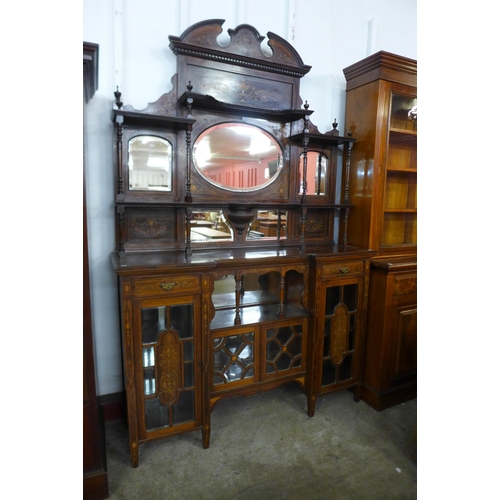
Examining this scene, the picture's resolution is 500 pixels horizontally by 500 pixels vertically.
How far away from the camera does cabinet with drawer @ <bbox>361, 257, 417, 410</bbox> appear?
241cm

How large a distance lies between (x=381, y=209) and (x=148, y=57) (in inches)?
74.6

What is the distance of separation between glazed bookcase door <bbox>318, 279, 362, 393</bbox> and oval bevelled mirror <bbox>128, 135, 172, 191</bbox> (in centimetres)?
132

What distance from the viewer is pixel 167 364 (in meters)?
1.92

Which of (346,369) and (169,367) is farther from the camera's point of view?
(346,369)

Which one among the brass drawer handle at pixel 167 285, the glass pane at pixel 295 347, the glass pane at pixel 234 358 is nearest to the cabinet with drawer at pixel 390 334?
the glass pane at pixel 295 347

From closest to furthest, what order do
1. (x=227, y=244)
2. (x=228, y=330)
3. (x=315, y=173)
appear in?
(x=228, y=330), (x=227, y=244), (x=315, y=173)

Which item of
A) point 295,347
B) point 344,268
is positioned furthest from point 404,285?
point 295,347

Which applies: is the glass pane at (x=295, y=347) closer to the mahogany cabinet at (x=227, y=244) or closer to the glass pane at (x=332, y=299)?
the mahogany cabinet at (x=227, y=244)

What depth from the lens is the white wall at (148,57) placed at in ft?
6.72

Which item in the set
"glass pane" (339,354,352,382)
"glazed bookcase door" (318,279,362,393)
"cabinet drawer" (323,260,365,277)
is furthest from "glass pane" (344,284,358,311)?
"glass pane" (339,354,352,382)

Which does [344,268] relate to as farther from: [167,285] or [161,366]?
[161,366]
